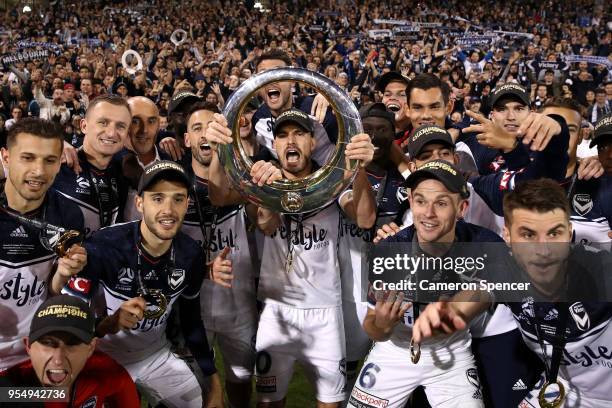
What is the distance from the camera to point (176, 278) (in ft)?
11.8

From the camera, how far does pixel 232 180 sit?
12.0 feet

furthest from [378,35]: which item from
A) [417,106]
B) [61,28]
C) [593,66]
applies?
[417,106]

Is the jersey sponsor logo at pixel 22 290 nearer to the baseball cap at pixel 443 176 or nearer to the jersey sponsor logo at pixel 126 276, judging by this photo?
the jersey sponsor logo at pixel 126 276

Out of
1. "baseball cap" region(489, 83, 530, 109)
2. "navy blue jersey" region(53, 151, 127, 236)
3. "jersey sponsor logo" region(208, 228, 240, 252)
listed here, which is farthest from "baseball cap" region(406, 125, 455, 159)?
"navy blue jersey" region(53, 151, 127, 236)

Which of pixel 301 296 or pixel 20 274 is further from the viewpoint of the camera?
pixel 301 296

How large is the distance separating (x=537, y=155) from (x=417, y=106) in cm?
113

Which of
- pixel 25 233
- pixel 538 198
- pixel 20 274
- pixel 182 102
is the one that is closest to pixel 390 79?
pixel 182 102

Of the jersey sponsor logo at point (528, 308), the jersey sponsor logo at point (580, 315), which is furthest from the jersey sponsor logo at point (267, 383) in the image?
the jersey sponsor logo at point (580, 315)

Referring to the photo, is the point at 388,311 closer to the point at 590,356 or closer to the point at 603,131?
the point at 590,356

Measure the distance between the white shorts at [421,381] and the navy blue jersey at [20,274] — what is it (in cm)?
176

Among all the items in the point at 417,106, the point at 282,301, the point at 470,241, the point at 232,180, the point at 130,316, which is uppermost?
the point at 417,106

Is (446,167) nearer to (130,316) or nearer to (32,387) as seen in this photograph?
(130,316)

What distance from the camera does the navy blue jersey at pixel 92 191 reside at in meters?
3.96

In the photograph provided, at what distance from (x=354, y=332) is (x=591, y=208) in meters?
1.68
